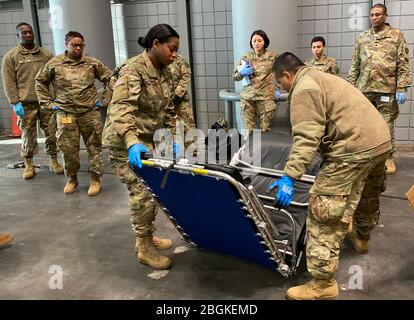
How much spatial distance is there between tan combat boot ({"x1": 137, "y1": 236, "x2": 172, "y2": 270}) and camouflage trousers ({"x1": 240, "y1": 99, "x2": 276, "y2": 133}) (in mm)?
2170

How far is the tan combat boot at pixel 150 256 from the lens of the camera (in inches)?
108

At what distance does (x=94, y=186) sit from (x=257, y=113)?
186 centimetres

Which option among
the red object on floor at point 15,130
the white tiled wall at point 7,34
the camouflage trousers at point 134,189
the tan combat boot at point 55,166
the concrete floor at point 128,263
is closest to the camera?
the concrete floor at point 128,263

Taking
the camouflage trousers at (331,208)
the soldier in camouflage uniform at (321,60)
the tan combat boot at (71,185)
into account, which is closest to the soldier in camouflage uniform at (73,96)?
the tan combat boot at (71,185)

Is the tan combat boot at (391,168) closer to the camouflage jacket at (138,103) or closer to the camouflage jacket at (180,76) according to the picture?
the camouflage jacket at (180,76)

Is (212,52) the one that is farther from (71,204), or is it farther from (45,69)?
(71,204)

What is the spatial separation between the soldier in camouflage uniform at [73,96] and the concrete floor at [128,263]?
589 mm

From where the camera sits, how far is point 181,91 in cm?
458

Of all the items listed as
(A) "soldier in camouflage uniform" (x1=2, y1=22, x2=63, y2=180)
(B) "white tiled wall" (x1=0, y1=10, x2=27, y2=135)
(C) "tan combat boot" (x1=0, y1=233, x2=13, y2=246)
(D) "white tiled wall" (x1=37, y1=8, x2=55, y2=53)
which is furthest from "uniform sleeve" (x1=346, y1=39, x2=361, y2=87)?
(B) "white tiled wall" (x1=0, y1=10, x2=27, y2=135)

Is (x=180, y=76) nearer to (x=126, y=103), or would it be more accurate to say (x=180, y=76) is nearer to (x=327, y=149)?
(x=126, y=103)

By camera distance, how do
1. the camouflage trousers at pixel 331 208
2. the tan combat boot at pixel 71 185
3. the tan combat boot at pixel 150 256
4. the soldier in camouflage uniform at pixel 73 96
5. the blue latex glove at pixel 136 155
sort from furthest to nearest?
1. the tan combat boot at pixel 71 185
2. the soldier in camouflage uniform at pixel 73 96
3. the tan combat boot at pixel 150 256
4. the blue latex glove at pixel 136 155
5. the camouflage trousers at pixel 331 208

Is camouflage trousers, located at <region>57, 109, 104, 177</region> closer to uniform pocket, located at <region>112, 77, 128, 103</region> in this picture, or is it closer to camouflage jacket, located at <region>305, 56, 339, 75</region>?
uniform pocket, located at <region>112, 77, 128, 103</region>

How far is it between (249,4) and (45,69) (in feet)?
7.33

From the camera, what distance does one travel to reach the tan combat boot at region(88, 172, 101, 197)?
4189 mm
